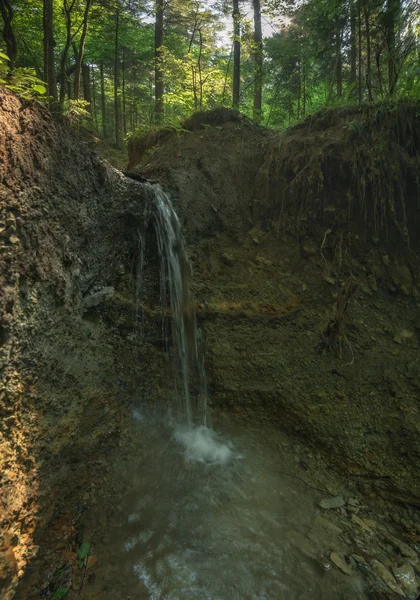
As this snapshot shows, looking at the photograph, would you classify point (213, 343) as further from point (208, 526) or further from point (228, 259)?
point (208, 526)

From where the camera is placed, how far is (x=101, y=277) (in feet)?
12.9

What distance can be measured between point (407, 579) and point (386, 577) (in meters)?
0.17

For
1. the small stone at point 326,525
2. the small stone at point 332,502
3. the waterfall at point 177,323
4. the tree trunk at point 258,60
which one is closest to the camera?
the small stone at point 326,525

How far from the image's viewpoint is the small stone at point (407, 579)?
246 centimetres

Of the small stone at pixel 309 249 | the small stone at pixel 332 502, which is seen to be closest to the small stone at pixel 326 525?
the small stone at pixel 332 502

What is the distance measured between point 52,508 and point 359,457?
10.4 ft

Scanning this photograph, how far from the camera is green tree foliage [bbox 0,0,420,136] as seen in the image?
4730 mm

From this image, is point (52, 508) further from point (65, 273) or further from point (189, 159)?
point (189, 159)

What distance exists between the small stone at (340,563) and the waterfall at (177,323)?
6.56 ft

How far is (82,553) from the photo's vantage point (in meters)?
2.51

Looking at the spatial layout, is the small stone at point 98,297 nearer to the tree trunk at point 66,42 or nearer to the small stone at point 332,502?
the tree trunk at point 66,42

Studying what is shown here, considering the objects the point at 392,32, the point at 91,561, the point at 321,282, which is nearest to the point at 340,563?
the point at 91,561

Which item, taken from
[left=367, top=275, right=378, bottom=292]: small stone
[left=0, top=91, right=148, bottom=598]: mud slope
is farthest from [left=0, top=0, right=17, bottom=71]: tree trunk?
[left=367, top=275, right=378, bottom=292]: small stone

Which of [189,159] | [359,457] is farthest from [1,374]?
[189,159]
